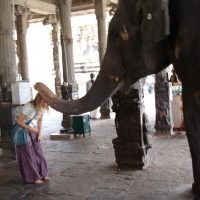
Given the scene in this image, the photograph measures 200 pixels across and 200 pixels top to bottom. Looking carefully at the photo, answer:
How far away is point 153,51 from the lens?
199 cm

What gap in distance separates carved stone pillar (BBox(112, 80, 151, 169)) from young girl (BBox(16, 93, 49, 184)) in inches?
54.2

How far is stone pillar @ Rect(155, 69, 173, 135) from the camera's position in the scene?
26.1 feet

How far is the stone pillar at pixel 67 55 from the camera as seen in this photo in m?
10.5

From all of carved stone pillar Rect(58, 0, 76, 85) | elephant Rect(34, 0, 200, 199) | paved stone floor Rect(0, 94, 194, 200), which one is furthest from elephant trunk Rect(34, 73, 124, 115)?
carved stone pillar Rect(58, 0, 76, 85)

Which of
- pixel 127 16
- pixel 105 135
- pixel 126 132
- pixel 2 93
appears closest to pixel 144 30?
pixel 127 16

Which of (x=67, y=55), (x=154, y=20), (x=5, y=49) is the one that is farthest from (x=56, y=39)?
(x=154, y=20)

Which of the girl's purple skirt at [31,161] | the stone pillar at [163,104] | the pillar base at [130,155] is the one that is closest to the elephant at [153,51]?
the girl's purple skirt at [31,161]

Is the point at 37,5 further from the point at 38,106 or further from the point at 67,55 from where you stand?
the point at 38,106

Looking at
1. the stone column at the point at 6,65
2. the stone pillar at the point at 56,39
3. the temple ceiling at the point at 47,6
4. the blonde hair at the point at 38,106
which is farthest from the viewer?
the stone pillar at the point at 56,39

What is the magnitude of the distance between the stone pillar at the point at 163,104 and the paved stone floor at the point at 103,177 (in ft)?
2.12

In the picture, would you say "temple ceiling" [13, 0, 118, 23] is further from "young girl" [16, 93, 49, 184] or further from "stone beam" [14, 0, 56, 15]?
"young girl" [16, 93, 49, 184]

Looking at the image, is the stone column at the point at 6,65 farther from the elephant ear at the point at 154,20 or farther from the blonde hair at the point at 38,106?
the elephant ear at the point at 154,20

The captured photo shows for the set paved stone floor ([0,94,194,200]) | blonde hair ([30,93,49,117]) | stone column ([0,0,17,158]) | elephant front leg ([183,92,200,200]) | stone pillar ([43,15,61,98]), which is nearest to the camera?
elephant front leg ([183,92,200,200])

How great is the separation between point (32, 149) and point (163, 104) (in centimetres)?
415
